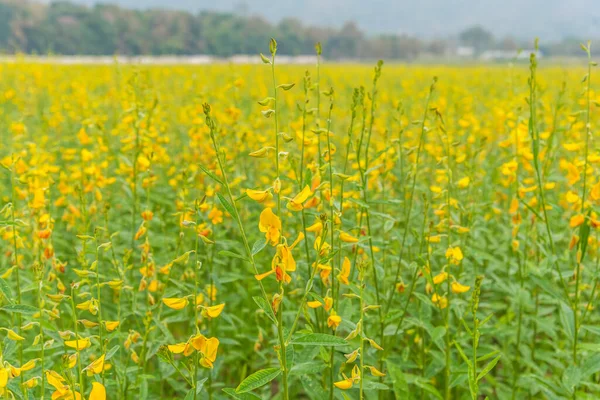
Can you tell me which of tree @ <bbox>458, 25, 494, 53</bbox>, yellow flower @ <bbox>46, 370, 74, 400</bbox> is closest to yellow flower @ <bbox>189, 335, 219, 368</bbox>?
yellow flower @ <bbox>46, 370, 74, 400</bbox>

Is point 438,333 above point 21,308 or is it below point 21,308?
below

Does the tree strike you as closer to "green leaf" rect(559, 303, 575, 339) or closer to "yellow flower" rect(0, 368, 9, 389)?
"green leaf" rect(559, 303, 575, 339)

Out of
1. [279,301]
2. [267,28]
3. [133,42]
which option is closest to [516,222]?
[279,301]

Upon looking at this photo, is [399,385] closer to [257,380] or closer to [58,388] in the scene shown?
[257,380]

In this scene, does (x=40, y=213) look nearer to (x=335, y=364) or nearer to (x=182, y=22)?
(x=335, y=364)

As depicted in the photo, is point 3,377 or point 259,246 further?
point 259,246

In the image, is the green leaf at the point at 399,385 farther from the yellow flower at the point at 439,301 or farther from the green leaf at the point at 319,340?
the green leaf at the point at 319,340

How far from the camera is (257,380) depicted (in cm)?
124

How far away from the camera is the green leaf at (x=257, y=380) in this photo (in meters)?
1.22

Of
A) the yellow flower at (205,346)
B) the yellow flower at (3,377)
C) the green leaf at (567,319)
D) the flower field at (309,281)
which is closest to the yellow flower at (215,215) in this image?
the flower field at (309,281)

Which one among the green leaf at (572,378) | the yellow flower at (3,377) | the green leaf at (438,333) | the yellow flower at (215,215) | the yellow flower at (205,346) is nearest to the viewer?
the yellow flower at (3,377)

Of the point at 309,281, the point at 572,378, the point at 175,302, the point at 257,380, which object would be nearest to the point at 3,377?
the point at 175,302

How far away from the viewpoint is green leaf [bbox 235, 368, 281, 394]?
1217 millimetres

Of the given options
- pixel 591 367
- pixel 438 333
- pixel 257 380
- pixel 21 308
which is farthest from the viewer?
pixel 438 333
